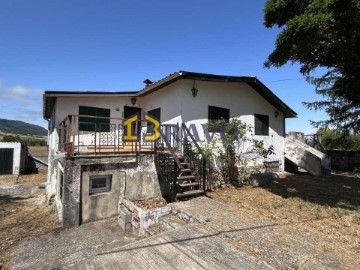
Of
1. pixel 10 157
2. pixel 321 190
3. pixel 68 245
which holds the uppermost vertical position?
pixel 10 157

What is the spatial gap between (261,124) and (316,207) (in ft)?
18.8

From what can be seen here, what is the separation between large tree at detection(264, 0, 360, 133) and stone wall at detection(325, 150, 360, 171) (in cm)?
987

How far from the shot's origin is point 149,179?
26.2 feet

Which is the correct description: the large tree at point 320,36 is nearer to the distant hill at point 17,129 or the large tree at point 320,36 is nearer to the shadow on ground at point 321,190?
the shadow on ground at point 321,190

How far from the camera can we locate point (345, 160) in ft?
54.7

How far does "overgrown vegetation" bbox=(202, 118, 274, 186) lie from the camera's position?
33.0ft

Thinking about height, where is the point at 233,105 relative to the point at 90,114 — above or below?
above

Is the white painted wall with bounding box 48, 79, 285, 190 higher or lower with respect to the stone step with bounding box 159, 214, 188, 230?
higher

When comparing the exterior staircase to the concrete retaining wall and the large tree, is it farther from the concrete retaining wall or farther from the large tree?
the large tree

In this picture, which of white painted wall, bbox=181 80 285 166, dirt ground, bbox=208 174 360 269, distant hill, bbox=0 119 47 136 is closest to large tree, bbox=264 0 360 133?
white painted wall, bbox=181 80 285 166

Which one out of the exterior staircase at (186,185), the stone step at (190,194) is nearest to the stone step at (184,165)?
the exterior staircase at (186,185)

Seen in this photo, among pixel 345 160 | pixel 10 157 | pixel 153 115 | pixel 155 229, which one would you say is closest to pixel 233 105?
pixel 153 115

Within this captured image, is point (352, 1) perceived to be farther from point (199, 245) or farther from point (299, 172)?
point (299, 172)

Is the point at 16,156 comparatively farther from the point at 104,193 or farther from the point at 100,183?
the point at 104,193
